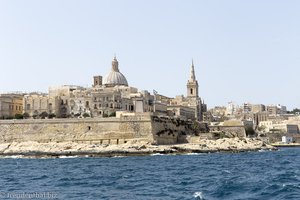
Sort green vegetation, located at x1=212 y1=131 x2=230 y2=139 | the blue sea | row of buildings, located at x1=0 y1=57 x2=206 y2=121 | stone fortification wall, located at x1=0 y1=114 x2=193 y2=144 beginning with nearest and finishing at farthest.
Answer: the blue sea < stone fortification wall, located at x1=0 y1=114 x2=193 y2=144 < row of buildings, located at x1=0 y1=57 x2=206 y2=121 < green vegetation, located at x1=212 y1=131 x2=230 y2=139

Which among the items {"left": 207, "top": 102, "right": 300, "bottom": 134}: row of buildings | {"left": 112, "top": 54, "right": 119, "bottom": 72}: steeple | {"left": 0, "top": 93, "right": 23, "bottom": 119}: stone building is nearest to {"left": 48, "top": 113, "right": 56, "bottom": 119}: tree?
{"left": 0, "top": 93, "right": 23, "bottom": 119}: stone building

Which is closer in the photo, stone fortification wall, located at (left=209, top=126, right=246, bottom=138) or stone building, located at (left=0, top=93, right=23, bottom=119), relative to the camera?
stone building, located at (left=0, top=93, right=23, bottom=119)

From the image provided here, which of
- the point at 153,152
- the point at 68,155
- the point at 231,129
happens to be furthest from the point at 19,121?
the point at 231,129

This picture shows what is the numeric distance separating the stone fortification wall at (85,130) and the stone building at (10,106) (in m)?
8.50

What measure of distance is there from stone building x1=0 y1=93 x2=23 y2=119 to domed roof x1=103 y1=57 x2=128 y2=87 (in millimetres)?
10931

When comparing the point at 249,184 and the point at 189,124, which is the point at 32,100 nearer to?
the point at 189,124

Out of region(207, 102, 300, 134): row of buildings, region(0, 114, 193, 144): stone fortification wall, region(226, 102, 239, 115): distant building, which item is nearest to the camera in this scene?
region(0, 114, 193, 144): stone fortification wall

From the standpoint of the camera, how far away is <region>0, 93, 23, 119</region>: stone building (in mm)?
63281

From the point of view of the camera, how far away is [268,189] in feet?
64.1

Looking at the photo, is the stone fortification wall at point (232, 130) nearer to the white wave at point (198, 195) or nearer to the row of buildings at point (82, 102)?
the row of buildings at point (82, 102)

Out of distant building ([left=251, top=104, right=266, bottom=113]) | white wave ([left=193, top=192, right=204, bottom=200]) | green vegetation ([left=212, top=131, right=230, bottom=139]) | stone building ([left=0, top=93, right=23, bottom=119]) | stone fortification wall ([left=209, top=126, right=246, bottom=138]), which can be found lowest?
white wave ([left=193, top=192, right=204, bottom=200])

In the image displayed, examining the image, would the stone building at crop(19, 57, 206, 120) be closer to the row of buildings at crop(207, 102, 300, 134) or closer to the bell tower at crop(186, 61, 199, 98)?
the bell tower at crop(186, 61, 199, 98)

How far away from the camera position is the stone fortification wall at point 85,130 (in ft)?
172

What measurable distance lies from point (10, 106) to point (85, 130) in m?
15.4
